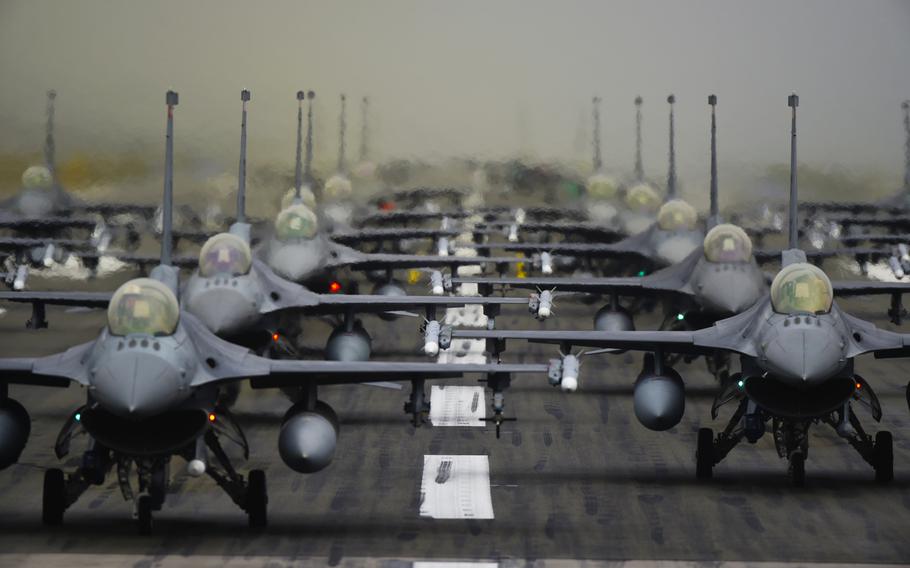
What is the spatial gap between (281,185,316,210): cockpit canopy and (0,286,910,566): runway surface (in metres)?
12.5

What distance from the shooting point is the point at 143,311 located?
75.2ft

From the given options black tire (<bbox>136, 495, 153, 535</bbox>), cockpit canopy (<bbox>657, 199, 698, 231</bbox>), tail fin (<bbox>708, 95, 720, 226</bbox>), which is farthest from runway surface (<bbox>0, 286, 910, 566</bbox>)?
cockpit canopy (<bbox>657, 199, 698, 231</bbox>)

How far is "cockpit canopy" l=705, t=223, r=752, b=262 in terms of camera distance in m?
34.3

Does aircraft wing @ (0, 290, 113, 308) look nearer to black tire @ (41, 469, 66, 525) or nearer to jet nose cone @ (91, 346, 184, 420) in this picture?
black tire @ (41, 469, 66, 525)

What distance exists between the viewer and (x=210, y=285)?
31.7 metres

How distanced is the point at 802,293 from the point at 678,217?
62.9ft

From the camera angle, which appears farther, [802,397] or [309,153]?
[309,153]

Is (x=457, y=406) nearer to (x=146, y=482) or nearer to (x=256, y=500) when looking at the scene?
(x=256, y=500)

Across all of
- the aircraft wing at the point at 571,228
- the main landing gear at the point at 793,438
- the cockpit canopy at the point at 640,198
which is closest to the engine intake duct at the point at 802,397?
the main landing gear at the point at 793,438

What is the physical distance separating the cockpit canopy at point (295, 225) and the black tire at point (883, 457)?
17229 millimetres

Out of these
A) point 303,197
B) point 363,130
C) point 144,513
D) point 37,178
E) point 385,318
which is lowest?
point 144,513

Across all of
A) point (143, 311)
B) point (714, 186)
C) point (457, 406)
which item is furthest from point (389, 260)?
point (143, 311)

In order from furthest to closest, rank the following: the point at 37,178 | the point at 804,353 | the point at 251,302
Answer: the point at 37,178
the point at 251,302
the point at 804,353

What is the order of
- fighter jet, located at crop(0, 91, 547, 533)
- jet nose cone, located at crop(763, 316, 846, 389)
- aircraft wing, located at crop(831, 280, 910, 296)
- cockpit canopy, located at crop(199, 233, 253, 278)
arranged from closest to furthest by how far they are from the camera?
fighter jet, located at crop(0, 91, 547, 533) → jet nose cone, located at crop(763, 316, 846, 389) → cockpit canopy, located at crop(199, 233, 253, 278) → aircraft wing, located at crop(831, 280, 910, 296)
